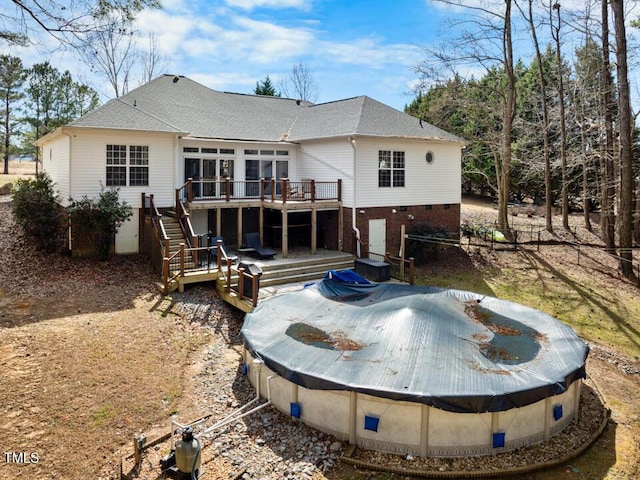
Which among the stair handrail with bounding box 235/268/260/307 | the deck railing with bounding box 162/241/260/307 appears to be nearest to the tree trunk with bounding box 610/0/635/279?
the stair handrail with bounding box 235/268/260/307

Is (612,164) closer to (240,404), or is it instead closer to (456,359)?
(456,359)

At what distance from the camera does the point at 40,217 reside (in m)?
14.3

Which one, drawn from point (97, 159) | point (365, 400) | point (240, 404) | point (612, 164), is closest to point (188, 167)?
point (97, 159)

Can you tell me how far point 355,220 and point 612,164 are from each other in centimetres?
1434

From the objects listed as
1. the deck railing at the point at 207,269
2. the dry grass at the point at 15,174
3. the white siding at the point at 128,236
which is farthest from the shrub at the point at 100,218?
the dry grass at the point at 15,174

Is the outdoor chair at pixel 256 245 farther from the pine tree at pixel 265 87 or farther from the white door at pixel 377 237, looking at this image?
the pine tree at pixel 265 87

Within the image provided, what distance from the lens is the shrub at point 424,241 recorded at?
696 inches

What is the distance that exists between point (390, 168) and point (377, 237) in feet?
9.16

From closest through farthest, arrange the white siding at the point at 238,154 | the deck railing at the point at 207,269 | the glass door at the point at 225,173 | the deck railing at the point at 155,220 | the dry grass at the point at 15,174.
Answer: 1. the deck railing at the point at 207,269
2. the deck railing at the point at 155,220
3. the white siding at the point at 238,154
4. the glass door at the point at 225,173
5. the dry grass at the point at 15,174

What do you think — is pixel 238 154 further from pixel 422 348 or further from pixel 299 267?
pixel 422 348

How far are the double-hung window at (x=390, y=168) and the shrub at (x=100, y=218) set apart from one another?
30.8 feet

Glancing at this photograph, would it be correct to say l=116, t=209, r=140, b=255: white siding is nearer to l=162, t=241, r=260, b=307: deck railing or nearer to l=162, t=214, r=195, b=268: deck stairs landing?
l=162, t=214, r=195, b=268: deck stairs landing

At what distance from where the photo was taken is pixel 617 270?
18.5 metres

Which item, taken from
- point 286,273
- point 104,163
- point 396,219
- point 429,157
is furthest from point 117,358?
point 429,157
